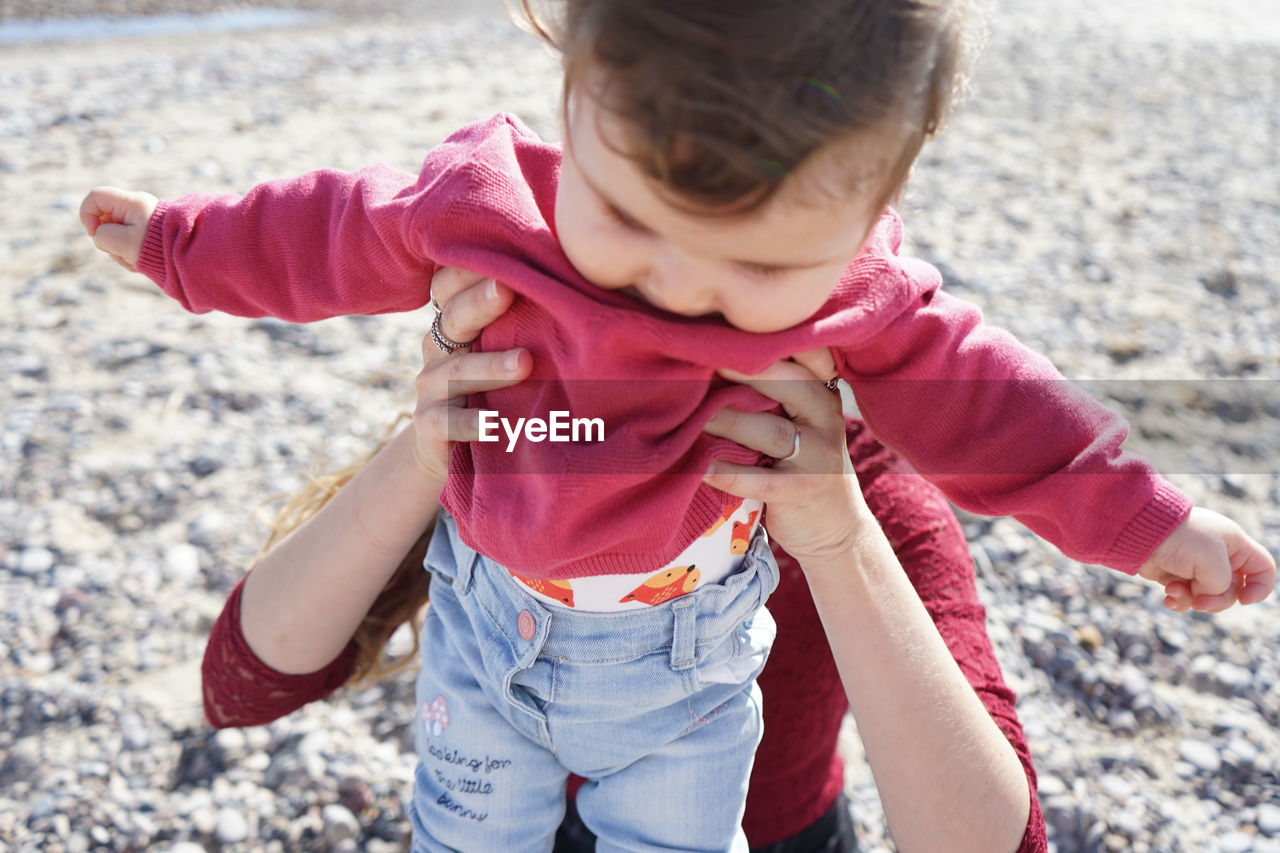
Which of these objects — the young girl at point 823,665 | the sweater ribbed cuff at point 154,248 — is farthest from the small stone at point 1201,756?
the sweater ribbed cuff at point 154,248

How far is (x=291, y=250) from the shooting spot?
1.77 meters

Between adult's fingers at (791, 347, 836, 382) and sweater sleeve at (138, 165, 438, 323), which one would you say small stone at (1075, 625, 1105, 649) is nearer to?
adult's fingers at (791, 347, 836, 382)

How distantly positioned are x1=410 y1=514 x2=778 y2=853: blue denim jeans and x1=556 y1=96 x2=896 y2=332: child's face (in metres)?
0.62

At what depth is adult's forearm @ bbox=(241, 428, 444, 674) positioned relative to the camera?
2037mm

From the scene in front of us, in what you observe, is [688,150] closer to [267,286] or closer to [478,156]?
[478,156]

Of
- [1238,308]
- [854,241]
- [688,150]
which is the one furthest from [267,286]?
[1238,308]

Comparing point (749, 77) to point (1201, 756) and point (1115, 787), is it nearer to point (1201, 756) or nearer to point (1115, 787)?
point (1115, 787)

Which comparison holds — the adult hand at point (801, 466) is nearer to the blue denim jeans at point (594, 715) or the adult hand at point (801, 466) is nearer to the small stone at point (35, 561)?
the blue denim jeans at point (594, 715)

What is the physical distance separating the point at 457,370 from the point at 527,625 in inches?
18.7

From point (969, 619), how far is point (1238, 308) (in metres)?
4.75

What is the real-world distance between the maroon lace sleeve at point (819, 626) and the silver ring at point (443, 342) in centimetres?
90

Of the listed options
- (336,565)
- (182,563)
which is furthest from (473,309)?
(182,563)

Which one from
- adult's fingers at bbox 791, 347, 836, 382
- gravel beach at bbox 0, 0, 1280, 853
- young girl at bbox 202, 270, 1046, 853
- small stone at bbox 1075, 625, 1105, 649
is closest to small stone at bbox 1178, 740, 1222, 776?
gravel beach at bbox 0, 0, 1280, 853

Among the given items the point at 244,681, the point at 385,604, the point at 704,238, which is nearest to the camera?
the point at 704,238
